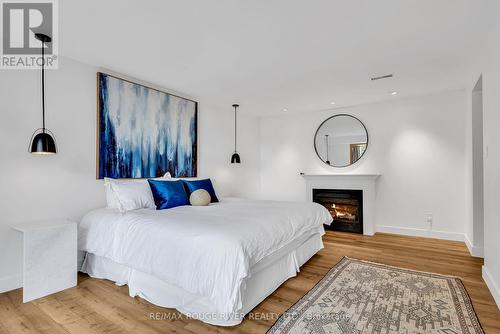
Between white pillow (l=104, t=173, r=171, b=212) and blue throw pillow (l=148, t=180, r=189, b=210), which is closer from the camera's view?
white pillow (l=104, t=173, r=171, b=212)

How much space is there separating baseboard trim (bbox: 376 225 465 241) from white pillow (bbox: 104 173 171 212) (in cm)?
410

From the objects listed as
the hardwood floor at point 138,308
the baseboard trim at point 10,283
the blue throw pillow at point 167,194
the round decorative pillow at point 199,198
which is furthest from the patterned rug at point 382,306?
the baseboard trim at point 10,283

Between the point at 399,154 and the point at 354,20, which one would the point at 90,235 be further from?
the point at 399,154

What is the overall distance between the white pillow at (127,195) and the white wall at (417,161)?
3647 mm

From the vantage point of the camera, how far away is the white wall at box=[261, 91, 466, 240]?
4352 millimetres

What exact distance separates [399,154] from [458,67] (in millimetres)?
1787

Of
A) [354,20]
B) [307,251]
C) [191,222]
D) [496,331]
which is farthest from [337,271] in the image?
[354,20]

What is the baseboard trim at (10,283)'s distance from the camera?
252 cm

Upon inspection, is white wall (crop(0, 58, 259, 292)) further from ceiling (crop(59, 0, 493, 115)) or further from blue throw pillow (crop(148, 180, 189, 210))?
blue throw pillow (crop(148, 180, 189, 210))

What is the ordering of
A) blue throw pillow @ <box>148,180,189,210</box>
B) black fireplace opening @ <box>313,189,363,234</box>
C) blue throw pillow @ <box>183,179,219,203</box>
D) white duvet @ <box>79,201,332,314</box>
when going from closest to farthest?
white duvet @ <box>79,201,332,314</box> → blue throw pillow @ <box>148,180,189,210</box> → blue throw pillow @ <box>183,179,219,203</box> → black fireplace opening @ <box>313,189,363,234</box>

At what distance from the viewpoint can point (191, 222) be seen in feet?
7.82

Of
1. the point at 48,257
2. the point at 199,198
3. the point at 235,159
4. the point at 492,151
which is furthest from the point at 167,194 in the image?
the point at 492,151

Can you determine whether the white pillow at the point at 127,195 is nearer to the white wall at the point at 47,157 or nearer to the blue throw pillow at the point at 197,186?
the white wall at the point at 47,157

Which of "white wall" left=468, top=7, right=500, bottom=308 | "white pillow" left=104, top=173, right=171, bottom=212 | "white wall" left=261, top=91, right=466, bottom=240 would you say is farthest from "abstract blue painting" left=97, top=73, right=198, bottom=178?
"white wall" left=468, top=7, right=500, bottom=308
